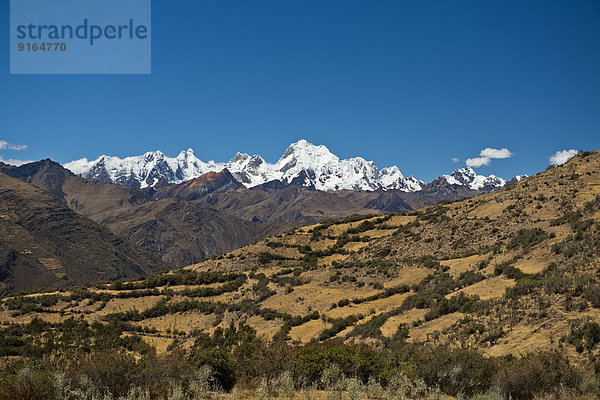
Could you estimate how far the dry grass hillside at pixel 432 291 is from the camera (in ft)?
64.3

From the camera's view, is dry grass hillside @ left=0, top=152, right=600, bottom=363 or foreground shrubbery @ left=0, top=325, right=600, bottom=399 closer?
foreground shrubbery @ left=0, top=325, right=600, bottom=399

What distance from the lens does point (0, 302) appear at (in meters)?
41.4

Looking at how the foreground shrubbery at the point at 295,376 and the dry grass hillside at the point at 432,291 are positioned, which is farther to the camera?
the dry grass hillside at the point at 432,291

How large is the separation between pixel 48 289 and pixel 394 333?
163 feet

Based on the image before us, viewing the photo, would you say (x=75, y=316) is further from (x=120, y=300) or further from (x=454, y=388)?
(x=454, y=388)

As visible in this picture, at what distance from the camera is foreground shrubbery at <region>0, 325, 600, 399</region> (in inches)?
398

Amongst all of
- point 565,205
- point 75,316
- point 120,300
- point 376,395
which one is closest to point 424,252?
point 565,205

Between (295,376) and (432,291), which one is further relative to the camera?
(432,291)

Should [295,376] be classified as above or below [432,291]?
below

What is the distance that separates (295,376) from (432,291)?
69.9 ft

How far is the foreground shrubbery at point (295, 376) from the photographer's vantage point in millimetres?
10109

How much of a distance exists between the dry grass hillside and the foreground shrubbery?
14.1ft

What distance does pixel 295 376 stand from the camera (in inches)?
520

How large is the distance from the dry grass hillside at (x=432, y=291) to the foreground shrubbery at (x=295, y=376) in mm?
4304
